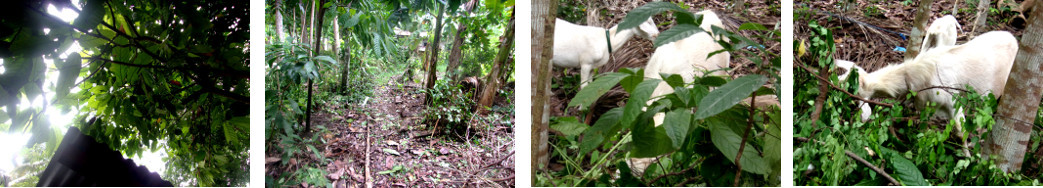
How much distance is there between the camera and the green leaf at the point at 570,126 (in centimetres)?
110

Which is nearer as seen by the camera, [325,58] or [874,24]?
[874,24]

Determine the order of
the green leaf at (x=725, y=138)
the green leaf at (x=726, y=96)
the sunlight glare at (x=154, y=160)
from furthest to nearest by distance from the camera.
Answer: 1. the sunlight glare at (x=154, y=160)
2. the green leaf at (x=725, y=138)
3. the green leaf at (x=726, y=96)

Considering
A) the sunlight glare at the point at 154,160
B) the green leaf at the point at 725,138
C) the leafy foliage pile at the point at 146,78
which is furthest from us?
the sunlight glare at the point at 154,160

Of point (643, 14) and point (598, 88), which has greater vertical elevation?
point (643, 14)

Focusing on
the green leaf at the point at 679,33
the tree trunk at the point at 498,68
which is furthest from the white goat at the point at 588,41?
the green leaf at the point at 679,33

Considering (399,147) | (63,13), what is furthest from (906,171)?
(63,13)

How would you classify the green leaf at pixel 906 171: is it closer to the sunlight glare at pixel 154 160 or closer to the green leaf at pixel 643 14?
the green leaf at pixel 643 14

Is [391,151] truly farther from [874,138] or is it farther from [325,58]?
[874,138]

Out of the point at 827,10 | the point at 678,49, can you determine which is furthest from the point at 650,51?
the point at 827,10

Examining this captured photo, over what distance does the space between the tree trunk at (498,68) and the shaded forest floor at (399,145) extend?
0.05m

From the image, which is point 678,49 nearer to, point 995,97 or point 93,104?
point 995,97

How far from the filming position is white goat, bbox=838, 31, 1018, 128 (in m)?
1.13

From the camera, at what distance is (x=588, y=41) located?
1114mm

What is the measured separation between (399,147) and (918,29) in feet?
4.41
